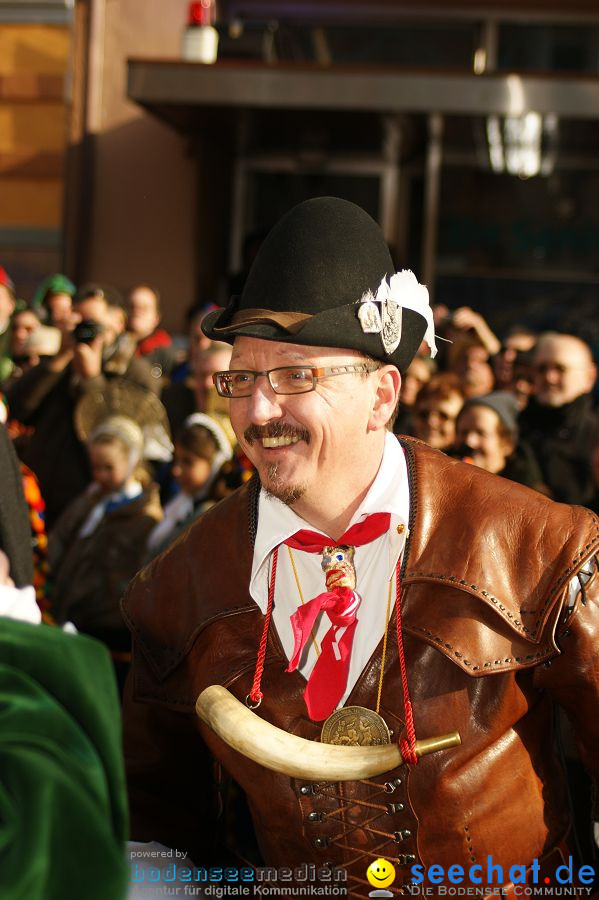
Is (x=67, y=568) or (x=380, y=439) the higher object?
(x=380, y=439)

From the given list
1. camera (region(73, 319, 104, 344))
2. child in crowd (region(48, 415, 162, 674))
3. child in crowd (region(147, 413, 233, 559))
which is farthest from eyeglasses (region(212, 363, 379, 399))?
camera (region(73, 319, 104, 344))

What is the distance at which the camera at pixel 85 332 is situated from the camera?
5.78 m

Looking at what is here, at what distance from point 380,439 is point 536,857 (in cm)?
94

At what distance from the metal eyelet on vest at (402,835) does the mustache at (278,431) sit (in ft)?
→ 2.66

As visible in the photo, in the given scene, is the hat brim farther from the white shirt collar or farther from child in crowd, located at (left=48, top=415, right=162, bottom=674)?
child in crowd, located at (left=48, top=415, right=162, bottom=674)

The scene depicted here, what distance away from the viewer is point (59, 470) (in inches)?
226

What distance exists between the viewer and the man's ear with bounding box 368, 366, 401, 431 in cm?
229

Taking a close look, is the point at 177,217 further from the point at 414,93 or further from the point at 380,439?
the point at 380,439

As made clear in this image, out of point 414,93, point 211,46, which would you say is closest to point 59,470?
point 414,93

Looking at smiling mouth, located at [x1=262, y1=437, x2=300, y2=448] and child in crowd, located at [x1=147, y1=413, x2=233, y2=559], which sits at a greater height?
smiling mouth, located at [x1=262, y1=437, x2=300, y2=448]

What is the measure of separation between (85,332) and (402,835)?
4102mm

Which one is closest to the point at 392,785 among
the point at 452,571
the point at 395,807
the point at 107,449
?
the point at 395,807

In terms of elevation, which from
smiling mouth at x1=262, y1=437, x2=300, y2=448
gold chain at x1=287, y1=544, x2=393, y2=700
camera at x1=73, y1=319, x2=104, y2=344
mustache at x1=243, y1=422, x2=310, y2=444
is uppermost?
mustache at x1=243, y1=422, x2=310, y2=444

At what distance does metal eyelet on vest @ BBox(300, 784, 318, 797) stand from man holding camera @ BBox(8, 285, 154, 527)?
3.64 metres
